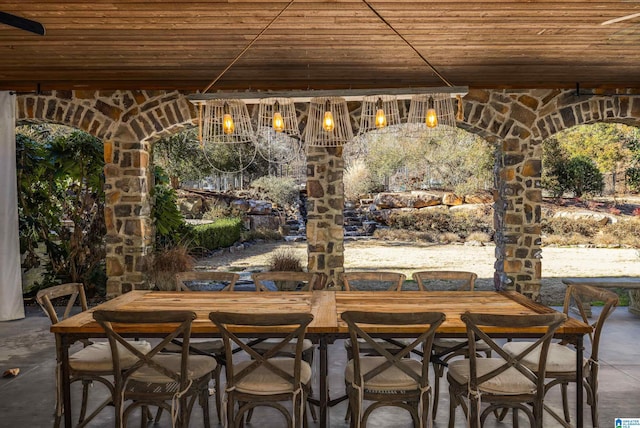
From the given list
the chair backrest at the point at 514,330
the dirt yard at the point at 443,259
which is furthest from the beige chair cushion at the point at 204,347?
the dirt yard at the point at 443,259

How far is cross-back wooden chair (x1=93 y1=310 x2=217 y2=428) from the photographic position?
269 cm

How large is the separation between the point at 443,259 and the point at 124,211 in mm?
5826

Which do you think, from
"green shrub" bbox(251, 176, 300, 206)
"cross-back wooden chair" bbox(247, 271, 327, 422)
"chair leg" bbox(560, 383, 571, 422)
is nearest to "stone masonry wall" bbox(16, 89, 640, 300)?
"cross-back wooden chair" bbox(247, 271, 327, 422)

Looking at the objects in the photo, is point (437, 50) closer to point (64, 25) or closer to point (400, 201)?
point (64, 25)

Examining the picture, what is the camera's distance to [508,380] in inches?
110

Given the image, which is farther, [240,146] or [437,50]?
[240,146]

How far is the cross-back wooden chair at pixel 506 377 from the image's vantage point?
2.65m

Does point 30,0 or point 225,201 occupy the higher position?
point 30,0

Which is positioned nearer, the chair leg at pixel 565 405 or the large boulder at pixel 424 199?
the chair leg at pixel 565 405

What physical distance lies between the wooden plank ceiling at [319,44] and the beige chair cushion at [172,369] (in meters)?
2.40

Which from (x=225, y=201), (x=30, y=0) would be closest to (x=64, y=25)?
(x=30, y=0)

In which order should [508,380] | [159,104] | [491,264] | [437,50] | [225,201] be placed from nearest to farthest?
[508,380] < [437,50] < [159,104] < [491,264] < [225,201]

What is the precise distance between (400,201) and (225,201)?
354 centimetres

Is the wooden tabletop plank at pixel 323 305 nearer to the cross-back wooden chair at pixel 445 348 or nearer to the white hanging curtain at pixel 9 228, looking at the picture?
the cross-back wooden chair at pixel 445 348
